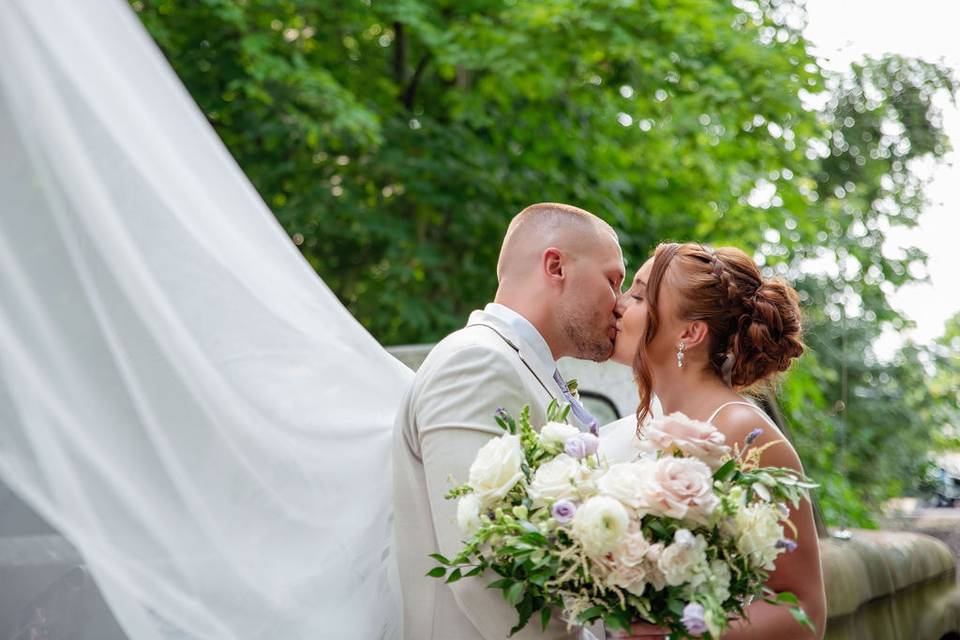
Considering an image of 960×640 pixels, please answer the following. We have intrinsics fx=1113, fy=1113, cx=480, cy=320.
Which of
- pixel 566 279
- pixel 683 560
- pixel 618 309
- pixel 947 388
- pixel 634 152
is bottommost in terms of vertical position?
pixel 947 388

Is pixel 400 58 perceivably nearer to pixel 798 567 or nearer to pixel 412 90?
pixel 412 90

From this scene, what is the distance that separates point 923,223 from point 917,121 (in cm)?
99

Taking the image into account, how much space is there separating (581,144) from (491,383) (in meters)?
7.57

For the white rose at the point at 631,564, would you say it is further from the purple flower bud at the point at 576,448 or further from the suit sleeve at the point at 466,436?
the suit sleeve at the point at 466,436

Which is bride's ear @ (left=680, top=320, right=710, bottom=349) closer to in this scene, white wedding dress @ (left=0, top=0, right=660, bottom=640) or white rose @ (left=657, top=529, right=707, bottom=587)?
white wedding dress @ (left=0, top=0, right=660, bottom=640)

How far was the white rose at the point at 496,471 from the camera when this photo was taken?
85.1 inches

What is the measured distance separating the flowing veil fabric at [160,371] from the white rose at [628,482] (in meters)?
0.80

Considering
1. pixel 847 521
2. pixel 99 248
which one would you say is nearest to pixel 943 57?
pixel 847 521

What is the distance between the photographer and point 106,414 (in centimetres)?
221

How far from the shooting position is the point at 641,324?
3.09 metres

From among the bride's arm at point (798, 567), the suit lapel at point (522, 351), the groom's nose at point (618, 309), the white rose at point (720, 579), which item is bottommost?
the bride's arm at point (798, 567)

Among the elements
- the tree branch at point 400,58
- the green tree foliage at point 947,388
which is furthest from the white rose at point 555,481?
the green tree foliage at point 947,388

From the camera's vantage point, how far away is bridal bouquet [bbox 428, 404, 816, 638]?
2.03 metres

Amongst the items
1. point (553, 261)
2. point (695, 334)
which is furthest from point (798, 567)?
point (553, 261)
